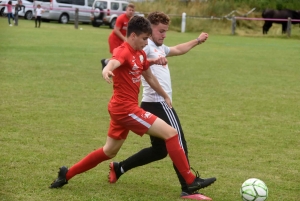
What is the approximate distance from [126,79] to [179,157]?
84 cm

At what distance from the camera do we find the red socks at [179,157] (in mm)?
5219

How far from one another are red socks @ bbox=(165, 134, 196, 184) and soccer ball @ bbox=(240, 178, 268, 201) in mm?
482

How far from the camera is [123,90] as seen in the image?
5207 millimetres

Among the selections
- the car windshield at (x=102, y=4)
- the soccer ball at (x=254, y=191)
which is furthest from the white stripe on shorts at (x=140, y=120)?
the car windshield at (x=102, y=4)

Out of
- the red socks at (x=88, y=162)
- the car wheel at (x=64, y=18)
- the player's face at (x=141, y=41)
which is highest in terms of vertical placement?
the player's face at (x=141, y=41)

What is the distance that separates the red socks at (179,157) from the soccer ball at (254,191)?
0.48m

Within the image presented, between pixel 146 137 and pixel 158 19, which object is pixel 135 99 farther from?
pixel 146 137

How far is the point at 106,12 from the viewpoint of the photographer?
126 ft

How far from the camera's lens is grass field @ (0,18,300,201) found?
5.70 metres

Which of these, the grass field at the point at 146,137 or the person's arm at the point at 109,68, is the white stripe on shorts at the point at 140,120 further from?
the grass field at the point at 146,137

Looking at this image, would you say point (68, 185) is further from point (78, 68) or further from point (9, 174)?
point (78, 68)

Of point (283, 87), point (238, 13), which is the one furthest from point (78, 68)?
point (238, 13)

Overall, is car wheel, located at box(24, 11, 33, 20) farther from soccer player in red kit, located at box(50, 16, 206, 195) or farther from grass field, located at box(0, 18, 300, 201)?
soccer player in red kit, located at box(50, 16, 206, 195)

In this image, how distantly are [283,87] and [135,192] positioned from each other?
852 centimetres
